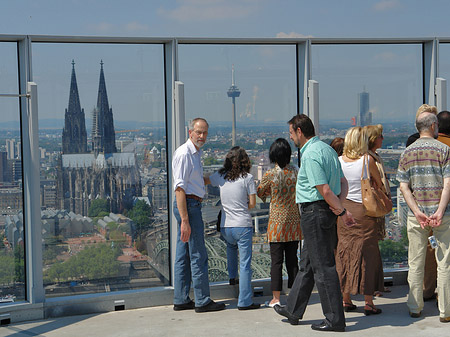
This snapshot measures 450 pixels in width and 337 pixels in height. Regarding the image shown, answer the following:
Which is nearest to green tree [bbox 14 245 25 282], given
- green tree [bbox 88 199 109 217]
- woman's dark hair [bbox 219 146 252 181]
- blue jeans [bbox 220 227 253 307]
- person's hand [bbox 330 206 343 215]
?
green tree [bbox 88 199 109 217]

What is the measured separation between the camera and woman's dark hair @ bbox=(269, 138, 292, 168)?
5.93 metres

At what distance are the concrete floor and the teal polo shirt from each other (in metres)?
1.12

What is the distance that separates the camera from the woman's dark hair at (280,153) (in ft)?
19.5

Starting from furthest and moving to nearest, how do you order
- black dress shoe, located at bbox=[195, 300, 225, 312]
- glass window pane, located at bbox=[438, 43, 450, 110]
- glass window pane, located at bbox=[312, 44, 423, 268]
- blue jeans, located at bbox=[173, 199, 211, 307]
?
glass window pane, located at bbox=[438, 43, 450, 110], glass window pane, located at bbox=[312, 44, 423, 268], black dress shoe, located at bbox=[195, 300, 225, 312], blue jeans, located at bbox=[173, 199, 211, 307]

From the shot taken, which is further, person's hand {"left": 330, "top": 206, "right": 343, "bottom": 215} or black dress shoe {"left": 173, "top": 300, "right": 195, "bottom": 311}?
black dress shoe {"left": 173, "top": 300, "right": 195, "bottom": 311}

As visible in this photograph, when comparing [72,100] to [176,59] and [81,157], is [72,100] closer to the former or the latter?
[81,157]

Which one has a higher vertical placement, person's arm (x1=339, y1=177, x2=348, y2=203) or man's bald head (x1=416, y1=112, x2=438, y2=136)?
man's bald head (x1=416, y1=112, x2=438, y2=136)

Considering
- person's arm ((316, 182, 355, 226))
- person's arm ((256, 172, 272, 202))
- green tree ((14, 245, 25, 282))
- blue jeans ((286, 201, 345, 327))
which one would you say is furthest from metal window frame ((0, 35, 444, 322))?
person's arm ((316, 182, 355, 226))

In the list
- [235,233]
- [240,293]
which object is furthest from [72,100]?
[240,293]

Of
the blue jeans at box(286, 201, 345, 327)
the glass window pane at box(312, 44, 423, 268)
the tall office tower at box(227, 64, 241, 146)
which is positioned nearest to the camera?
the blue jeans at box(286, 201, 345, 327)

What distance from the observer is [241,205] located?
236 inches

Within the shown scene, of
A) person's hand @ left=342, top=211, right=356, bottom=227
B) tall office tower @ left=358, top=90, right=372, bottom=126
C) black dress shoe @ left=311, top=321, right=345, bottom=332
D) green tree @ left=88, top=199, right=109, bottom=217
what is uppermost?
tall office tower @ left=358, top=90, right=372, bottom=126

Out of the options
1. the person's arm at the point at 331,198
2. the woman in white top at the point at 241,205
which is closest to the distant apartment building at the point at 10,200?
the woman in white top at the point at 241,205

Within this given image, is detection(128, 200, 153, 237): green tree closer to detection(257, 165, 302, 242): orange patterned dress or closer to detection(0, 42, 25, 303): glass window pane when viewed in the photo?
detection(0, 42, 25, 303): glass window pane
